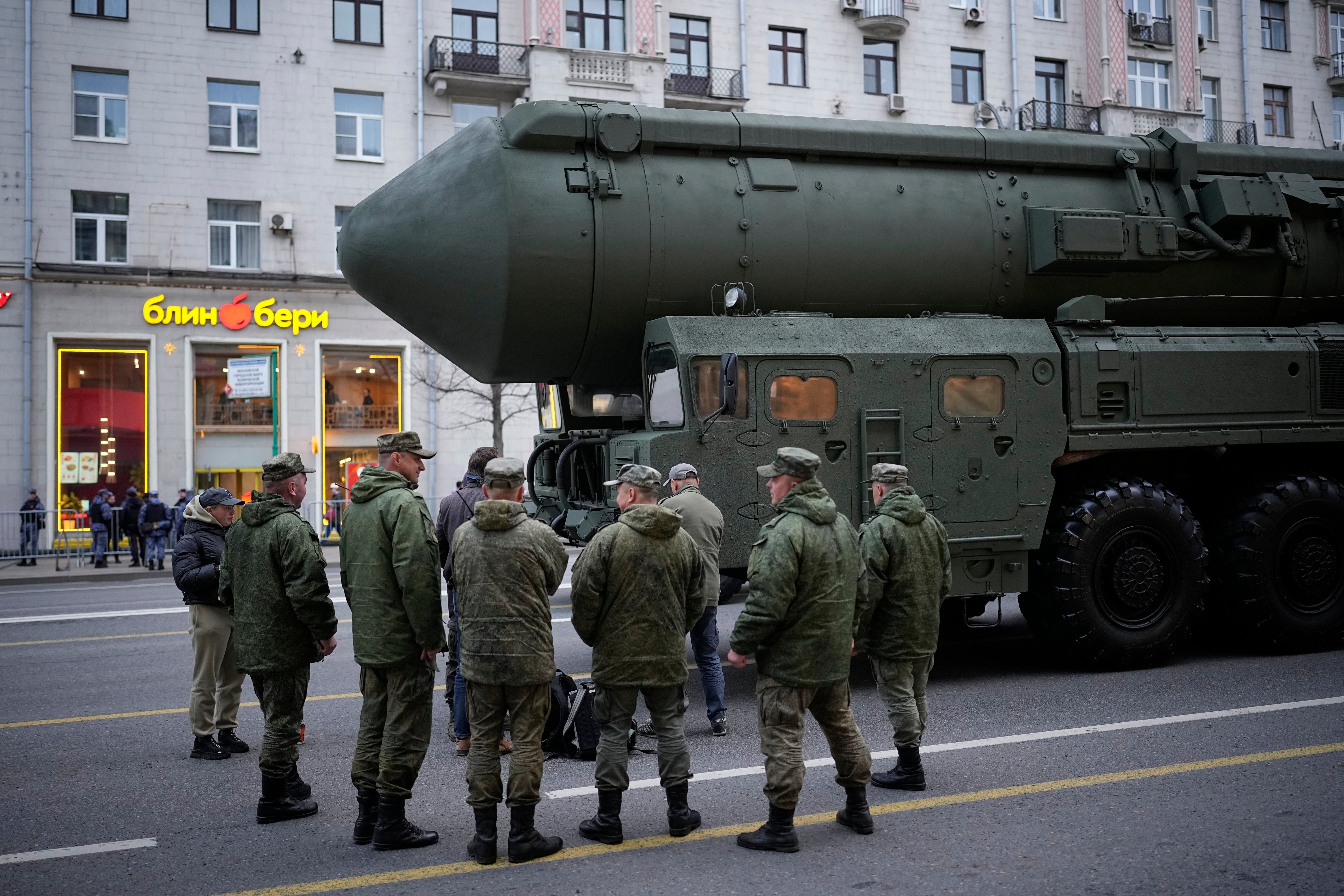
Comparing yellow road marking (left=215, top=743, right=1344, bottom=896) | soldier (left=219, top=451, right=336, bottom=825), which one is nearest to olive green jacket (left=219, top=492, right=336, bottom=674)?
soldier (left=219, top=451, right=336, bottom=825)

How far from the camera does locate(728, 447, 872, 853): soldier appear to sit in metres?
5.11

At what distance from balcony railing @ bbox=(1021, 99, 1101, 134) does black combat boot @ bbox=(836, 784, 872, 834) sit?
29.2 metres

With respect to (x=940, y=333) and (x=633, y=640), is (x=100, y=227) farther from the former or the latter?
(x=633, y=640)

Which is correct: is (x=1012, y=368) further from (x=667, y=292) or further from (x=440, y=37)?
(x=440, y=37)

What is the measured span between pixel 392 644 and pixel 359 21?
24.9 meters

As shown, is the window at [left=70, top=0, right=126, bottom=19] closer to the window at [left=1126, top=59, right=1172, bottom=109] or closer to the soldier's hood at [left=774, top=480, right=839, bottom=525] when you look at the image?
the soldier's hood at [left=774, top=480, right=839, bottom=525]

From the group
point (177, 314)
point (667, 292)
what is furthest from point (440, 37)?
point (667, 292)

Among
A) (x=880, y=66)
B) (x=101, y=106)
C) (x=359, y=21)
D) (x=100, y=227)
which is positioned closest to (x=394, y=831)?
(x=100, y=227)

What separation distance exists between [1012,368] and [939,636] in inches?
124

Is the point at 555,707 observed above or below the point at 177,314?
below

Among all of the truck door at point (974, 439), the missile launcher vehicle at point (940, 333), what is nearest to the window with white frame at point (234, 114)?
the missile launcher vehicle at point (940, 333)

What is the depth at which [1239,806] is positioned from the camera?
18.0 ft

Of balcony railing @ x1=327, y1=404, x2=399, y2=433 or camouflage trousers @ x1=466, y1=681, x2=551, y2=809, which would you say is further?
balcony railing @ x1=327, y1=404, x2=399, y2=433

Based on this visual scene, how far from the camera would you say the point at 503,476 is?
209 inches
